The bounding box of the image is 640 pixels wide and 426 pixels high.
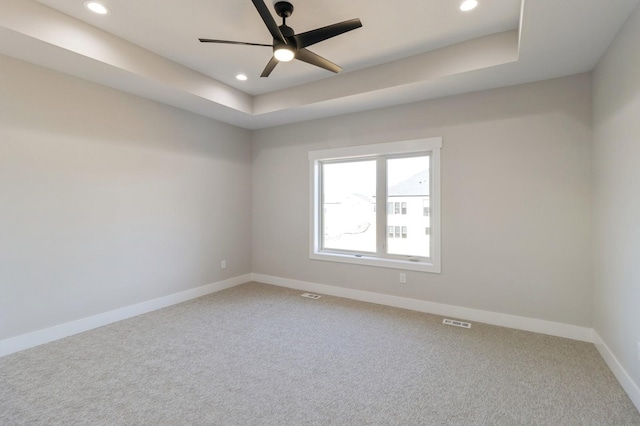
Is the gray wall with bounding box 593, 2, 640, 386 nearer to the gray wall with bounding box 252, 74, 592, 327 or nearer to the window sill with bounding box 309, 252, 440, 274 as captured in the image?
the gray wall with bounding box 252, 74, 592, 327

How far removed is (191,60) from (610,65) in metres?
3.87

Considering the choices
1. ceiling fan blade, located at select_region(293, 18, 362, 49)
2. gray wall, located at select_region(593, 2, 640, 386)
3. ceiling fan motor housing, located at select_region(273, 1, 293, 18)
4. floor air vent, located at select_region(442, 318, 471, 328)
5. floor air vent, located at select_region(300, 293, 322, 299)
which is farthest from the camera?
floor air vent, located at select_region(300, 293, 322, 299)

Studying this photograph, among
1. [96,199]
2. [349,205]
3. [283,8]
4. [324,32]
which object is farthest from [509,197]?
[96,199]

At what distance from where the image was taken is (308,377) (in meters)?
2.26

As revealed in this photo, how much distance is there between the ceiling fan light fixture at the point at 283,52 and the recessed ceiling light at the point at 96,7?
1.43 metres

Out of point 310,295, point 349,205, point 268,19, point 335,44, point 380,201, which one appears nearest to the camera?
point 268,19

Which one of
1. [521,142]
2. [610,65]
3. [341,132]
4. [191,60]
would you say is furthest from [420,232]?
[191,60]

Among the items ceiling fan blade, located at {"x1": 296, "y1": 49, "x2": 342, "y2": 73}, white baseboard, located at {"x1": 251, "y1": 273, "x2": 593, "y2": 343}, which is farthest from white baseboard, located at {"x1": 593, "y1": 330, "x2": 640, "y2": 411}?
ceiling fan blade, located at {"x1": 296, "y1": 49, "x2": 342, "y2": 73}

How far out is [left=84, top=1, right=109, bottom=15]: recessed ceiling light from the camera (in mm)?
2332

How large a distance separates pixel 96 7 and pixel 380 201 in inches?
137

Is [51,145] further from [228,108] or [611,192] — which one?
[611,192]

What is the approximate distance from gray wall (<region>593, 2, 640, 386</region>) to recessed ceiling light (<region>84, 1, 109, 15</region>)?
383 centimetres

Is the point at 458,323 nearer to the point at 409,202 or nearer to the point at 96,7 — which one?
the point at 409,202

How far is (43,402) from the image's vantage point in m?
1.96
